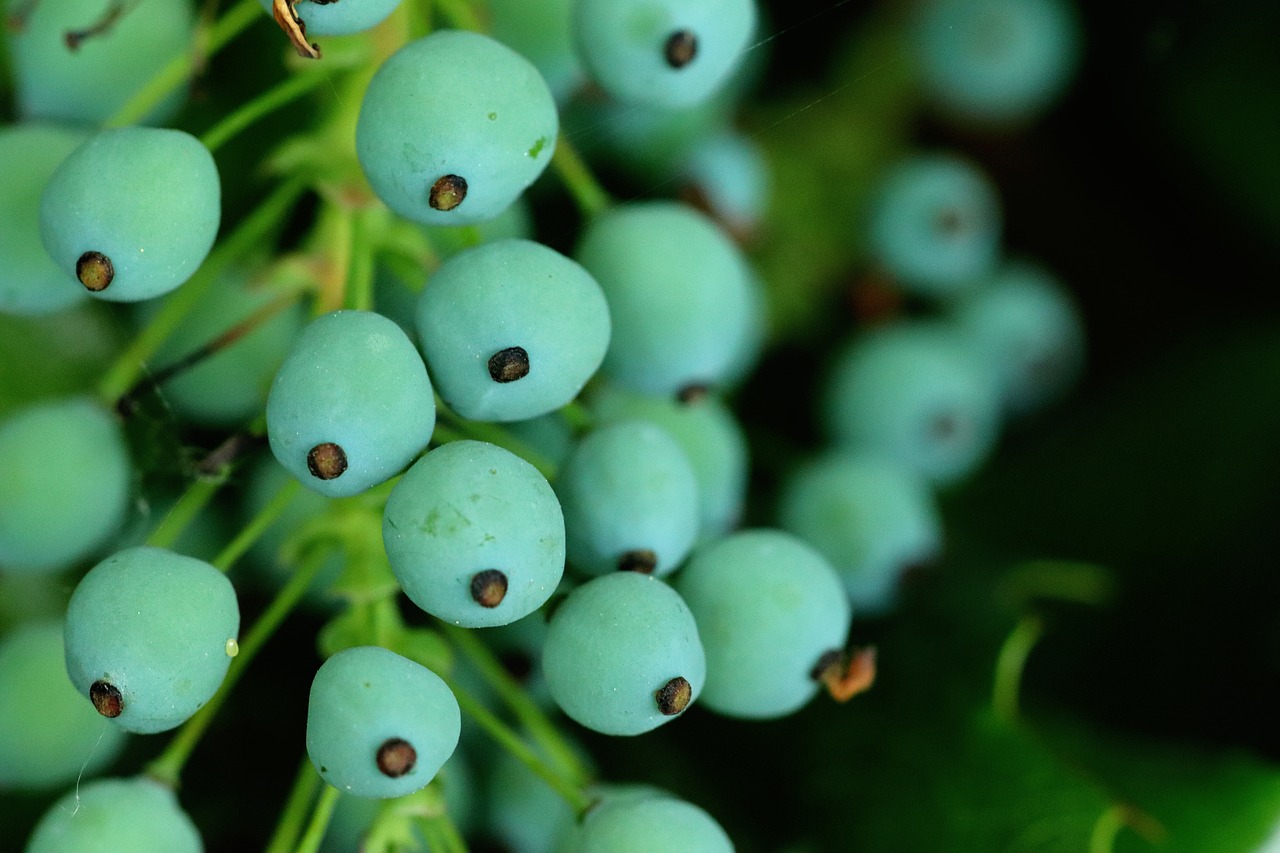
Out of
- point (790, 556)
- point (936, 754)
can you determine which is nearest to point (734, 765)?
point (936, 754)

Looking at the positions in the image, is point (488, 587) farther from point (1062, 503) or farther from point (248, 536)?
point (1062, 503)

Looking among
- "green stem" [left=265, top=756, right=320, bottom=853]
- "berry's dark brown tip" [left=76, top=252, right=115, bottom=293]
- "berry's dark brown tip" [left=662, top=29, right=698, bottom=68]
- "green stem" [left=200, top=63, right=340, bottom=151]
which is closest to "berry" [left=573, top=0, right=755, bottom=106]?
"berry's dark brown tip" [left=662, top=29, right=698, bottom=68]

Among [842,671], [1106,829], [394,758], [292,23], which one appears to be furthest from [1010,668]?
[292,23]

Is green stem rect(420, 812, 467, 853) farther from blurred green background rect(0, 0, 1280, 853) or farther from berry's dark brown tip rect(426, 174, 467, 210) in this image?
berry's dark brown tip rect(426, 174, 467, 210)

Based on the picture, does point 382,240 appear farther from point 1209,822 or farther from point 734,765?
point 1209,822

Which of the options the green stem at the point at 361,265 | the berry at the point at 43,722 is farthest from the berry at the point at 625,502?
the berry at the point at 43,722
